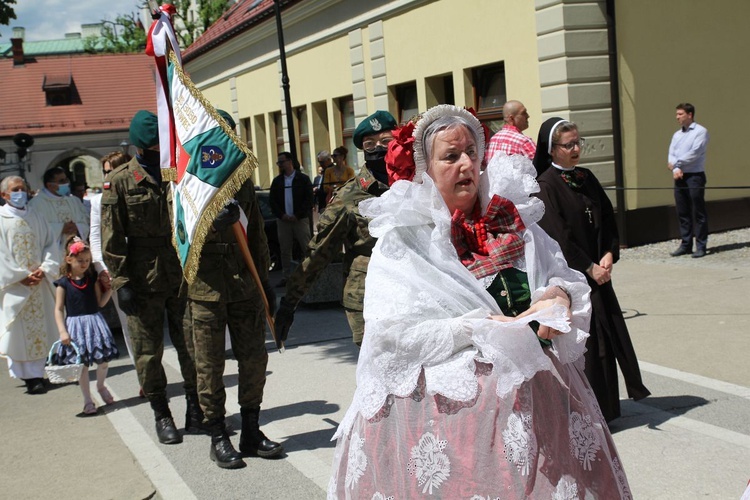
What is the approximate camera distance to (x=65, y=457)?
6.21 m

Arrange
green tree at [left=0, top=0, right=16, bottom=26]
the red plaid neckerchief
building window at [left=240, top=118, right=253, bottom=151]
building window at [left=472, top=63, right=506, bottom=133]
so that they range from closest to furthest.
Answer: the red plaid neckerchief → building window at [left=472, top=63, right=506, bottom=133] → green tree at [left=0, top=0, right=16, bottom=26] → building window at [left=240, top=118, right=253, bottom=151]

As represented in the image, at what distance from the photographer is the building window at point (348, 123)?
2164 cm

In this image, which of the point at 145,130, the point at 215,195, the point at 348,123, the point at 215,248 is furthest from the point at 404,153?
the point at 348,123

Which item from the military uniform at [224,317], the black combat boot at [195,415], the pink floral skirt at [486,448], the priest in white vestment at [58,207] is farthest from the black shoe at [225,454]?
the priest in white vestment at [58,207]

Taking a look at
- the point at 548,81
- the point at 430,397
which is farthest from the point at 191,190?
the point at 548,81

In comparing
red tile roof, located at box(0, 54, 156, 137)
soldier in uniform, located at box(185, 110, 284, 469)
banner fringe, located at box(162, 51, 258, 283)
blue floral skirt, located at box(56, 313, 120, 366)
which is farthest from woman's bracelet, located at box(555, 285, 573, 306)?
red tile roof, located at box(0, 54, 156, 137)

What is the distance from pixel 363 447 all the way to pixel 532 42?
465 inches

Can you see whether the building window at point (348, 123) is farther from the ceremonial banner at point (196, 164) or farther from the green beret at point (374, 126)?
the green beret at point (374, 126)

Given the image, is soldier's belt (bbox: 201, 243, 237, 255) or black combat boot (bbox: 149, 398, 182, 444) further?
black combat boot (bbox: 149, 398, 182, 444)

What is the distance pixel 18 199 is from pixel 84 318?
1.74 meters

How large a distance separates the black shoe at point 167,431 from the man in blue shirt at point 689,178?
8.30 meters

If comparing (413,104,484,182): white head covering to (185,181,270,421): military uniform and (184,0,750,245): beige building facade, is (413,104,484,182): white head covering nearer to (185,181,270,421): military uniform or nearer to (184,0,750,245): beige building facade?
(185,181,270,421): military uniform

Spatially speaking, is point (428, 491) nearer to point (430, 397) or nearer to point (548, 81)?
point (430, 397)

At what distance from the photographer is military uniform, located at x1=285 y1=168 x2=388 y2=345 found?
16.8 ft
